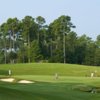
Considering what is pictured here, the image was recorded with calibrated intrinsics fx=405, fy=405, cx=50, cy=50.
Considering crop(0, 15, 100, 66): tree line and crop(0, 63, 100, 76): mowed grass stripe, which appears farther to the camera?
crop(0, 15, 100, 66): tree line

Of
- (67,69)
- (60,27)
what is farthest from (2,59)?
(67,69)

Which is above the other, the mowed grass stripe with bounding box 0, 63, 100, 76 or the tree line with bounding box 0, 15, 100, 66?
the tree line with bounding box 0, 15, 100, 66

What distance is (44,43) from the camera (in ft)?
401

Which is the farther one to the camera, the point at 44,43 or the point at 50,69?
the point at 44,43

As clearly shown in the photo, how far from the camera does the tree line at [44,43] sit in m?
106

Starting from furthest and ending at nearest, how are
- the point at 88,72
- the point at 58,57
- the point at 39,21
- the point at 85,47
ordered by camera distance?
the point at 39,21, the point at 85,47, the point at 58,57, the point at 88,72

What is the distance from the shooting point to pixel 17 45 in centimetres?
12650

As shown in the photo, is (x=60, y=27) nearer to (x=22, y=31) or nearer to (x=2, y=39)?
(x=22, y=31)

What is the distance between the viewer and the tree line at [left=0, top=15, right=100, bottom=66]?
106062mm

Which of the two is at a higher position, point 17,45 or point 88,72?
point 17,45

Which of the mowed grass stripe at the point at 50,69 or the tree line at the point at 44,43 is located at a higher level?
the tree line at the point at 44,43

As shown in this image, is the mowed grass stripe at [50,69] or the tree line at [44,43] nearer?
the mowed grass stripe at [50,69]

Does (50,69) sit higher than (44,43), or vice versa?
(44,43)

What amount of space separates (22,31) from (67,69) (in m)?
55.7
